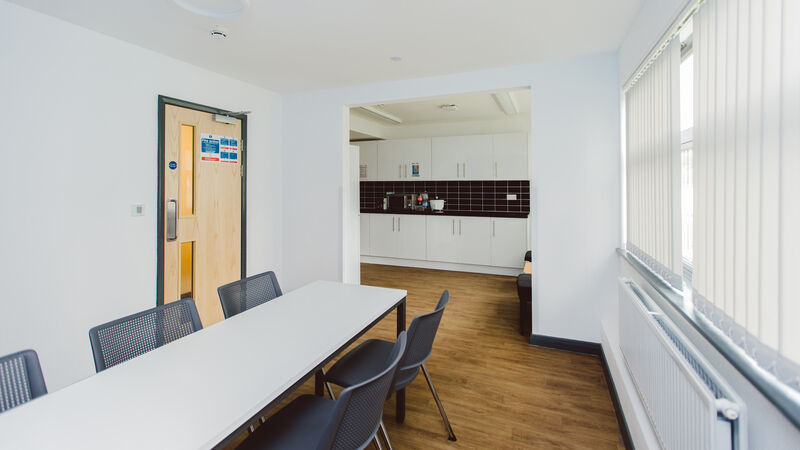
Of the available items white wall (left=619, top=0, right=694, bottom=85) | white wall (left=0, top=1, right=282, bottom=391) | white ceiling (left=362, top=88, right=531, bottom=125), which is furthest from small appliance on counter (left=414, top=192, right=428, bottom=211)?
white wall (left=0, top=1, right=282, bottom=391)

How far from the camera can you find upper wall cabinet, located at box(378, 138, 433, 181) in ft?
23.5

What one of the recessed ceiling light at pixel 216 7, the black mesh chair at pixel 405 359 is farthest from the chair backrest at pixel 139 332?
the recessed ceiling light at pixel 216 7

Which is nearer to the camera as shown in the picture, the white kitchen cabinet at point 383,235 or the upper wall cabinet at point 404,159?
the upper wall cabinet at point 404,159

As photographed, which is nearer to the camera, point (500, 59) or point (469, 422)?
point (469, 422)

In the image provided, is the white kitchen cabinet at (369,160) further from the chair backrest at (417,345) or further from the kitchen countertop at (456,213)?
the chair backrest at (417,345)

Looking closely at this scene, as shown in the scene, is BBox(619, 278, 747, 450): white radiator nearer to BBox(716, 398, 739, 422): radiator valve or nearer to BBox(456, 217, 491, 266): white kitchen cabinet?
Result: BBox(716, 398, 739, 422): radiator valve

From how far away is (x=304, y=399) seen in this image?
1.78 m

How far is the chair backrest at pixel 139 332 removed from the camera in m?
1.58

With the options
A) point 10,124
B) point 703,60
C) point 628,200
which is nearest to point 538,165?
point 628,200

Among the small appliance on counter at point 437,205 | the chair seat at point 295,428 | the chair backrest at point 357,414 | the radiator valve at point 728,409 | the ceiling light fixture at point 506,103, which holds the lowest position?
the chair seat at point 295,428

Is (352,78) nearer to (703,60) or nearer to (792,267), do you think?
(703,60)

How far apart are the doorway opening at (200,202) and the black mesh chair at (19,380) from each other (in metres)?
2.25

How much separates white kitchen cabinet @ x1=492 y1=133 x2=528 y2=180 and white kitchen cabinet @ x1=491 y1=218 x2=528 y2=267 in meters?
0.80

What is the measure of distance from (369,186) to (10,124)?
583 cm
